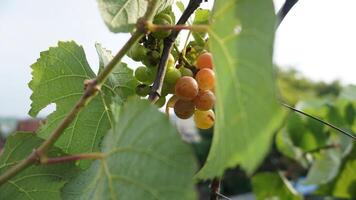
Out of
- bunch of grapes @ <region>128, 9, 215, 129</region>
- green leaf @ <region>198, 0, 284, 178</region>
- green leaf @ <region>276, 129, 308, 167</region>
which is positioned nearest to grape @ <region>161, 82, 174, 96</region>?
bunch of grapes @ <region>128, 9, 215, 129</region>

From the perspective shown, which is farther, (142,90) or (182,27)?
(142,90)

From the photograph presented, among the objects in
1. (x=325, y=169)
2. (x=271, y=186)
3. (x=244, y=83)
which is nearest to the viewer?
(x=244, y=83)

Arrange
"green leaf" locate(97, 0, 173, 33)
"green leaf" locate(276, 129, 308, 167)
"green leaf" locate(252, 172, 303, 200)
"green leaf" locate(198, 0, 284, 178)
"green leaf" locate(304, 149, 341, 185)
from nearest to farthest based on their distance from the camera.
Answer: "green leaf" locate(198, 0, 284, 178) → "green leaf" locate(97, 0, 173, 33) → "green leaf" locate(252, 172, 303, 200) → "green leaf" locate(304, 149, 341, 185) → "green leaf" locate(276, 129, 308, 167)

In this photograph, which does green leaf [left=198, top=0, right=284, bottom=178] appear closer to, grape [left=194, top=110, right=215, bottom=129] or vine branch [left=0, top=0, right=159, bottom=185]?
vine branch [left=0, top=0, right=159, bottom=185]

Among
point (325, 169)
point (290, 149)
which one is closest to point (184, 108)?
point (325, 169)

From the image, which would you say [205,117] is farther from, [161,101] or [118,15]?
[118,15]

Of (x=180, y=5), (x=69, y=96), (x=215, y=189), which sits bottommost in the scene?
(x=215, y=189)
